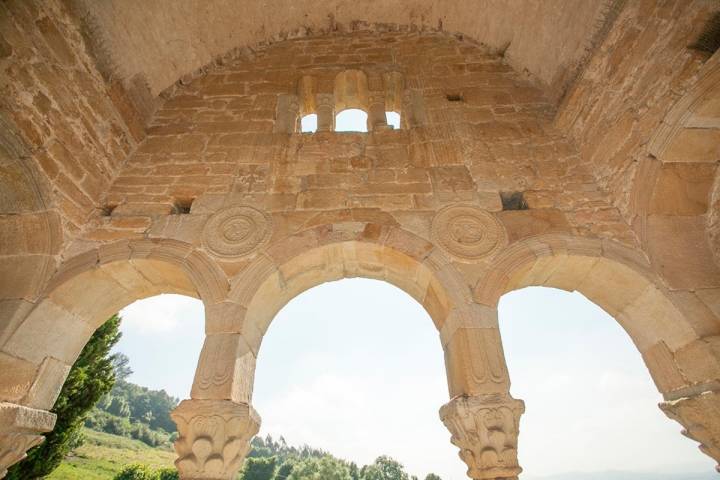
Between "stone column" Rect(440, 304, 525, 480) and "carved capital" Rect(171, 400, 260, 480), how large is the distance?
4.89 feet

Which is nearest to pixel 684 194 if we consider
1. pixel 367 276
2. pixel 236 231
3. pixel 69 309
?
pixel 367 276

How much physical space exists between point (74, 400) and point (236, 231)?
25.4 ft

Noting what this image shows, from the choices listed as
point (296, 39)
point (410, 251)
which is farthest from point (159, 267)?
point (296, 39)

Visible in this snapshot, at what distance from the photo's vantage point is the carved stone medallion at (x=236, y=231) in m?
3.53

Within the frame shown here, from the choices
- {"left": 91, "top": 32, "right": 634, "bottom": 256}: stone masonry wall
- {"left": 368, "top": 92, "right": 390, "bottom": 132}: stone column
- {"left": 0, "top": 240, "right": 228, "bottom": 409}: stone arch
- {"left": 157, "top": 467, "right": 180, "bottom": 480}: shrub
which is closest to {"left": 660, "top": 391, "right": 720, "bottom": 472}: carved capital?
{"left": 91, "top": 32, "right": 634, "bottom": 256}: stone masonry wall

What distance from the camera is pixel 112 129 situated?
13.9 ft

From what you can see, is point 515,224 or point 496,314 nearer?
point 496,314

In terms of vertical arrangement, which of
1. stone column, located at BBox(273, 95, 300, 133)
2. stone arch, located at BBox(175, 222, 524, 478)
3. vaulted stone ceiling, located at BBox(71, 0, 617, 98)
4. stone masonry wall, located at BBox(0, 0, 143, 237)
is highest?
vaulted stone ceiling, located at BBox(71, 0, 617, 98)

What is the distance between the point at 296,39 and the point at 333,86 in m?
1.41

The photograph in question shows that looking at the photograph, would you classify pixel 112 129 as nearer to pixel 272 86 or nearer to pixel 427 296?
pixel 272 86

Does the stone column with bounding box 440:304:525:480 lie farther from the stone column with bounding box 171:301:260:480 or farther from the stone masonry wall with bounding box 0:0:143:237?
the stone masonry wall with bounding box 0:0:143:237

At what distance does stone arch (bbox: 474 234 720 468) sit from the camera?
2746mm

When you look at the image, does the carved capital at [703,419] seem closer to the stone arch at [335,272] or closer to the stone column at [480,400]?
the stone column at [480,400]

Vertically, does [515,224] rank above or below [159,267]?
above
